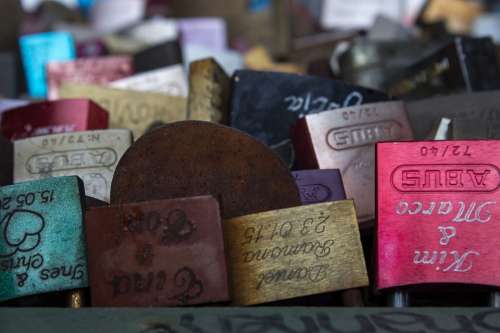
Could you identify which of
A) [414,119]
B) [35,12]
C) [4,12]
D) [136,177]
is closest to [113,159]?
[136,177]

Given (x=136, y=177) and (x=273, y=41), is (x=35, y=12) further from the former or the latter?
(x=136, y=177)

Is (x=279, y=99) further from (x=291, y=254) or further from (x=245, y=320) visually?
(x=245, y=320)

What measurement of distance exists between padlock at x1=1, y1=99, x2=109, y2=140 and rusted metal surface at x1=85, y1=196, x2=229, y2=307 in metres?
0.60

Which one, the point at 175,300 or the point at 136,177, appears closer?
the point at 175,300

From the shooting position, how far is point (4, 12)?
275 centimetres

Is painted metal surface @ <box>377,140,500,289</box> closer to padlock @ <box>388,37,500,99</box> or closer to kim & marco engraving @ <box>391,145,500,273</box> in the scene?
kim & marco engraving @ <box>391,145,500,273</box>

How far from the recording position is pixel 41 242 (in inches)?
40.3

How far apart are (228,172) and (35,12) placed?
267 cm

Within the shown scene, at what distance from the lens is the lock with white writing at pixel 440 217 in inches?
40.4

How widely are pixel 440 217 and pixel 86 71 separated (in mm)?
1312

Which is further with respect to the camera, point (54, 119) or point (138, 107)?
point (138, 107)

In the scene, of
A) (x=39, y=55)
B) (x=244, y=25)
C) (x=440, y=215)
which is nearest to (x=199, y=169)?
(x=440, y=215)

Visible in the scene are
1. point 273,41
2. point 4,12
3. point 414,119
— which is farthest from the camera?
point 273,41

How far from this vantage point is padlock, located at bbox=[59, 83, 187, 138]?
164 centimetres
